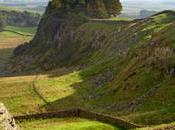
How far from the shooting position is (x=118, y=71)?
74.2m

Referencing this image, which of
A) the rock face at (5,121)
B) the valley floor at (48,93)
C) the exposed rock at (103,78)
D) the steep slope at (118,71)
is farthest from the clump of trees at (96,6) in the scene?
the rock face at (5,121)

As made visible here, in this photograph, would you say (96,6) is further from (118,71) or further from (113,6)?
(118,71)

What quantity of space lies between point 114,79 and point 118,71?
3.55 metres

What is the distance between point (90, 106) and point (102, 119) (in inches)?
630

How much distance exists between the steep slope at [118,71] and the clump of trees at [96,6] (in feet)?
40.2

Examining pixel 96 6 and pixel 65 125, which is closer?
pixel 65 125

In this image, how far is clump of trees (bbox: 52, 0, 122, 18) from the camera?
5714 inches

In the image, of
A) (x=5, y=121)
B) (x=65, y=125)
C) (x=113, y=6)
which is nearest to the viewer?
(x=5, y=121)

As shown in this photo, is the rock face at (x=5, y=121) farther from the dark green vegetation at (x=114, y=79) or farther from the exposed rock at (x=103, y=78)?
the exposed rock at (x=103, y=78)

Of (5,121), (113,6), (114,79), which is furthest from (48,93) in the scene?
(113,6)

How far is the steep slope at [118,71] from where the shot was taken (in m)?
53.2

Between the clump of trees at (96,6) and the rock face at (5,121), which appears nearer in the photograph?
the rock face at (5,121)

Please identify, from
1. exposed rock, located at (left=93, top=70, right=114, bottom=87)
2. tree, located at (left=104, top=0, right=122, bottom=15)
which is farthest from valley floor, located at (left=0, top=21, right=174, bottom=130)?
tree, located at (left=104, top=0, right=122, bottom=15)

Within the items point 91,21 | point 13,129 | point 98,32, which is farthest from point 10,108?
point 91,21
